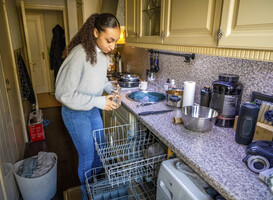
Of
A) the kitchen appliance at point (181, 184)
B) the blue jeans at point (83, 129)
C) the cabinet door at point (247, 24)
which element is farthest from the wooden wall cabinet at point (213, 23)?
the blue jeans at point (83, 129)

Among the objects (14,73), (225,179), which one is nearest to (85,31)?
(225,179)

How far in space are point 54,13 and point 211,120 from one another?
5.19 m

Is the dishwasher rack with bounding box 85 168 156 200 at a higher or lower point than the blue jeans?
lower

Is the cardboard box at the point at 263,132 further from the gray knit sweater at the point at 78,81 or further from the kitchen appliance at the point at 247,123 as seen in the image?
the gray knit sweater at the point at 78,81

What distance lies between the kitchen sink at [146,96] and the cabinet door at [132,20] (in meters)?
0.55

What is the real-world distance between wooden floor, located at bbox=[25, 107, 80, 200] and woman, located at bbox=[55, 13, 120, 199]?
0.58 meters

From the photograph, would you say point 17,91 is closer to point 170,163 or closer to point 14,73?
point 14,73

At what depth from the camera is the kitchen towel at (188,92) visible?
1.38 m

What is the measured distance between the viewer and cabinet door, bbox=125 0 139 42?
1862 mm

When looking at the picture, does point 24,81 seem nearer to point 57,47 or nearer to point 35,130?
point 35,130

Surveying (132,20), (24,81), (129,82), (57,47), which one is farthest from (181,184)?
(57,47)

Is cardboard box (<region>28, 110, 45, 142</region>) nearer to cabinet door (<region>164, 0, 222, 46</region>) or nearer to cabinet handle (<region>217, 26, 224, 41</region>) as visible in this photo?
cabinet door (<region>164, 0, 222, 46</region>)

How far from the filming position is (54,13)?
4.93 m

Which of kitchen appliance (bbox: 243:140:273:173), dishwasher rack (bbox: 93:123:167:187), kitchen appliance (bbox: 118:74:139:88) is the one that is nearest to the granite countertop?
kitchen appliance (bbox: 243:140:273:173)
